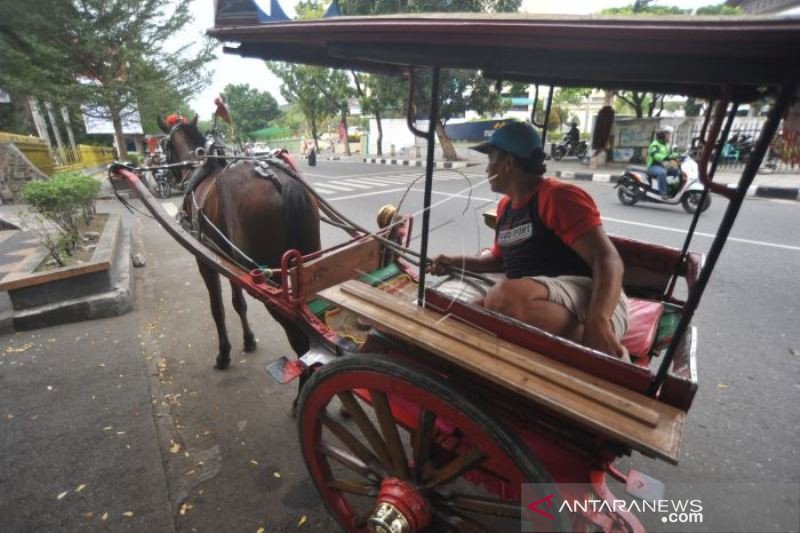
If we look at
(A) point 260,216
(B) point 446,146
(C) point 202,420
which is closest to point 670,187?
(A) point 260,216

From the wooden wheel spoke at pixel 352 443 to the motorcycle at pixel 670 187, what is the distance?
741cm

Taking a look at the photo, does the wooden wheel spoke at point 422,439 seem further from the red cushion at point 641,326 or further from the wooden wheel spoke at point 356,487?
the red cushion at point 641,326

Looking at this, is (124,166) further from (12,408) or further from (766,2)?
(766,2)

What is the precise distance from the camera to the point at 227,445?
2473 millimetres

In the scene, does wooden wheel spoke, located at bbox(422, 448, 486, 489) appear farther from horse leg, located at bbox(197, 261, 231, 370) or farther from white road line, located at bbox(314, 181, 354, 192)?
white road line, located at bbox(314, 181, 354, 192)

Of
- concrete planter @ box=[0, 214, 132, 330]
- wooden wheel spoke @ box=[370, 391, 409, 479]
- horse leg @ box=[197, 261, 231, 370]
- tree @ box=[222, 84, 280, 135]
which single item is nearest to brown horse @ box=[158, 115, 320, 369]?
horse leg @ box=[197, 261, 231, 370]

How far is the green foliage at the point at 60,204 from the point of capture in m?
4.64

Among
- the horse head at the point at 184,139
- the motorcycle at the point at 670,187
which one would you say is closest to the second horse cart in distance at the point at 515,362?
the horse head at the point at 184,139

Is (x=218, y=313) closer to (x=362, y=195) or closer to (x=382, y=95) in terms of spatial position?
(x=362, y=195)

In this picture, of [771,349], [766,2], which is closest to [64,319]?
[771,349]

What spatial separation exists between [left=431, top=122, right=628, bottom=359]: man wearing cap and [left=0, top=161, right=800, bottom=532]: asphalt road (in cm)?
20

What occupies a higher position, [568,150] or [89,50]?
[89,50]

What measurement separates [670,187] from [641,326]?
7.59 metres

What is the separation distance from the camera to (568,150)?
671 inches
